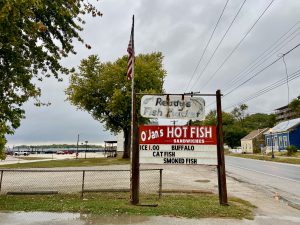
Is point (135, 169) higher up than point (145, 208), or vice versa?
Answer: point (135, 169)

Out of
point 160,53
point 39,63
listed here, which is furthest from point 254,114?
point 39,63

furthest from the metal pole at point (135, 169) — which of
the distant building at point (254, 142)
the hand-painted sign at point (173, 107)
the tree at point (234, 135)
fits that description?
the tree at point (234, 135)

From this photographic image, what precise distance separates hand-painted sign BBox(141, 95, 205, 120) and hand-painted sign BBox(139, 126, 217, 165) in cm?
47

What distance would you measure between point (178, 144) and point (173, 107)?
1233 millimetres

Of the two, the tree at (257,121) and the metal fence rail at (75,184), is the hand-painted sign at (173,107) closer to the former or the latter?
the metal fence rail at (75,184)

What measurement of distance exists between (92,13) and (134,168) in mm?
5738

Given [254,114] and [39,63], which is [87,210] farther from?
[254,114]

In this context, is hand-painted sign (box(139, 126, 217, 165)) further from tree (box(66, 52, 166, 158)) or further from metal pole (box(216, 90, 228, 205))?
tree (box(66, 52, 166, 158))

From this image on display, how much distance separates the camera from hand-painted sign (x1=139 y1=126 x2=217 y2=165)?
34.8 feet

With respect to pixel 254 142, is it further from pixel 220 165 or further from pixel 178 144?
pixel 178 144

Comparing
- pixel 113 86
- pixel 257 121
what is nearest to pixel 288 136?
pixel 113 86

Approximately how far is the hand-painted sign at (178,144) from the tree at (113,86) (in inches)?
1308

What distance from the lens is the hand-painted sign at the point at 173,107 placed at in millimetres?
11016

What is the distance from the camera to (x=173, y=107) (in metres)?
11.0
